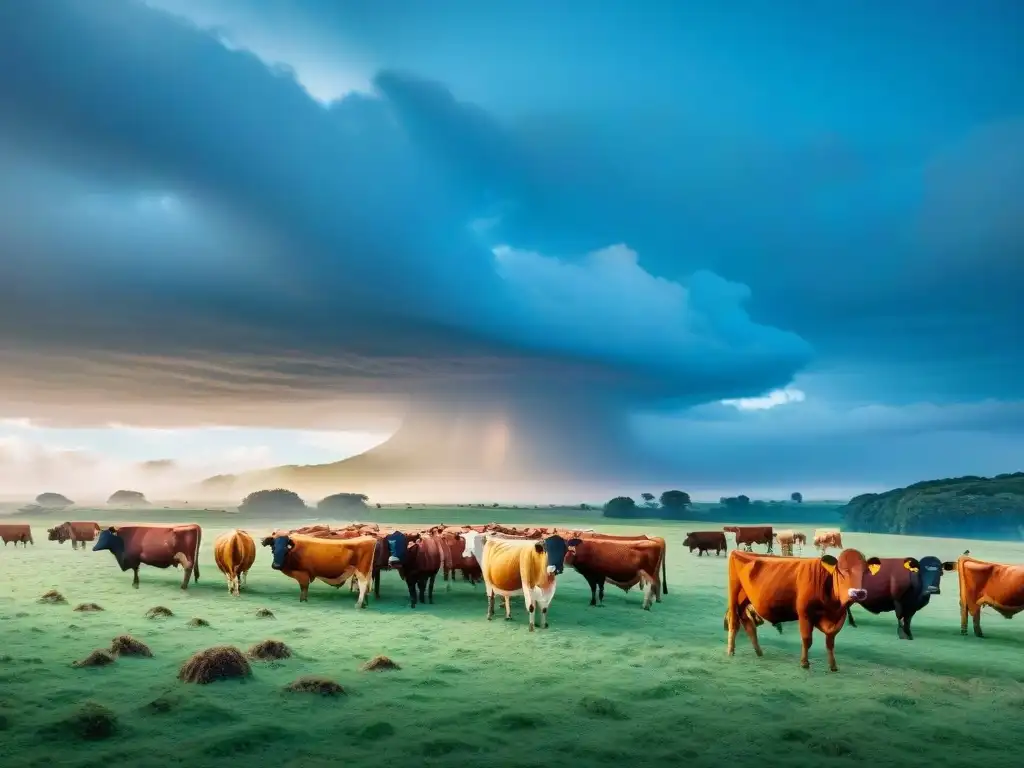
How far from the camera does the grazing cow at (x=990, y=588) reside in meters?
18.2

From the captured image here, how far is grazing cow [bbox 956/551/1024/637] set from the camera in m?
18.2

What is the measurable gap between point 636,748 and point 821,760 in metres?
2.52

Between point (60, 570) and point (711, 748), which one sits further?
point (60, 570)

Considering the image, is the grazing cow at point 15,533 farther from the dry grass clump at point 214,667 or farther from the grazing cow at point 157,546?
the dry grass clump at point 214,667

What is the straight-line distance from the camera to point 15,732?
10.1m

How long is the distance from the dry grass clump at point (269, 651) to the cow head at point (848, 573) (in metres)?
11.1

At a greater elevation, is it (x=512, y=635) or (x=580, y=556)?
(x=580, y=556)

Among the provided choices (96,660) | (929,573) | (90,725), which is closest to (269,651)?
(96,660)

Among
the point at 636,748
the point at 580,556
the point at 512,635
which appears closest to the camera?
the point at 636,748

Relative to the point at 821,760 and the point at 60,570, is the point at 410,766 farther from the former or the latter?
the point at 60,570

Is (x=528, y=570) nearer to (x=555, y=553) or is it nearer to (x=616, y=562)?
(x=555, y=553)

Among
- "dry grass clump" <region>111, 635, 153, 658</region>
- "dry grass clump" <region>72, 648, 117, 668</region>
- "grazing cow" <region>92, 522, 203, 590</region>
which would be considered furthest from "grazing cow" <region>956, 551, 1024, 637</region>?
"grazing cow" <region>92, 522, 203, 590</region>

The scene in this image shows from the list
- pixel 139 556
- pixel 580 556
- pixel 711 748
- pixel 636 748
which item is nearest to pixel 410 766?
pixel 636 748

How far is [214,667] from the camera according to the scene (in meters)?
12.7
